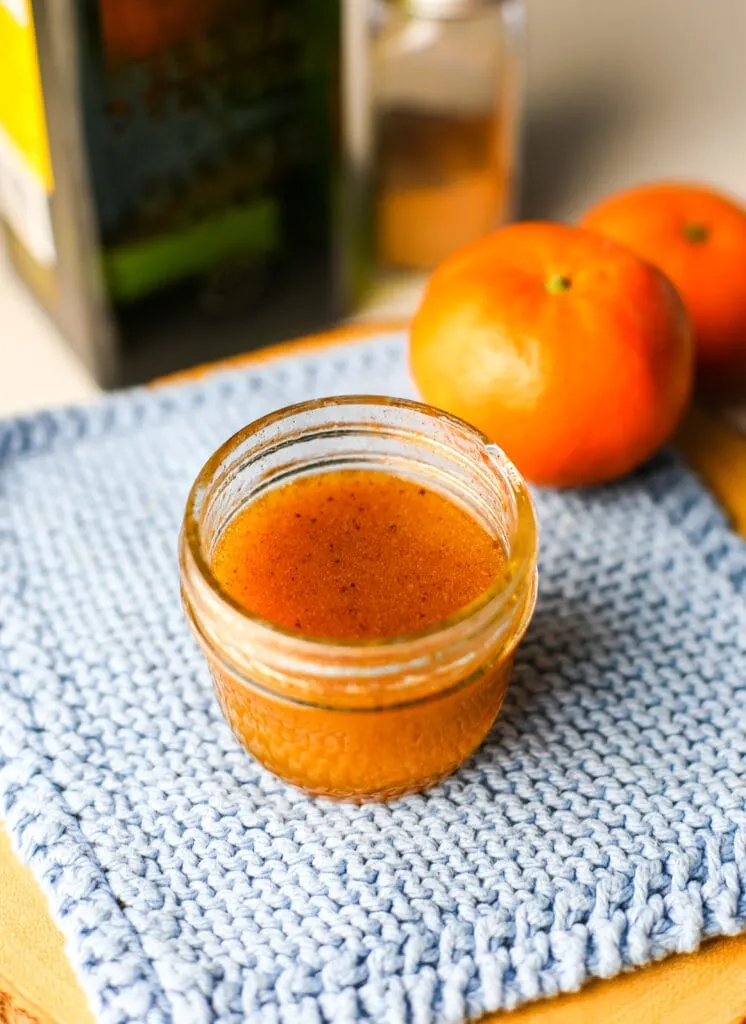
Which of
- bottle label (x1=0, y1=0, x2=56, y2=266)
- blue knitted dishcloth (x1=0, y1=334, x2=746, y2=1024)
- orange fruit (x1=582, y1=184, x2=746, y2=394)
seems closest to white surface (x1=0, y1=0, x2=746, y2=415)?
bottle label (x1=0, y1=0, x2=56, y2=266)

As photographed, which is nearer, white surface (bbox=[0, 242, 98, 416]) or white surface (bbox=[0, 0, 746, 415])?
white surface (bbox=[0, 242, 98, 416])

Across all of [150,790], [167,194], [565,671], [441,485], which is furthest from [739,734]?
[167,194]

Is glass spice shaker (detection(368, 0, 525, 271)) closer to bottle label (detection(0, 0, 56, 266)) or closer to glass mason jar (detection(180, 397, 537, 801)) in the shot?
bottle label (detection(0, 0, 56, 266))

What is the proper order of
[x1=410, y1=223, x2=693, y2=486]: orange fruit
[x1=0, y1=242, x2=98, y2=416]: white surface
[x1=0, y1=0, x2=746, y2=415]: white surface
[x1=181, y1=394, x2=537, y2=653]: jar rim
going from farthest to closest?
[x1=0, y1=0, x2=746, y2=415]: white surface → [x1=0, y1=242, x2=98, y2=416]: white surface → [x1=410, y1=223, x2=693, y2=486]: orange fruit → [x1=181, y1=394, x2=537, y2=653]: jar rim

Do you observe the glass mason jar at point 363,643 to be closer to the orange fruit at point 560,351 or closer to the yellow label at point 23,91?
the orange fruit at point 560,351

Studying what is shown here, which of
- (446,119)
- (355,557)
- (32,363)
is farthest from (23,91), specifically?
(355,557)

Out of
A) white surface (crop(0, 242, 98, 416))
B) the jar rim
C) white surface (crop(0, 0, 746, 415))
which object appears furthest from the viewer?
white surface (crop(0, 0, 746, 415))

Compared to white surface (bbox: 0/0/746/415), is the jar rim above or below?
above
